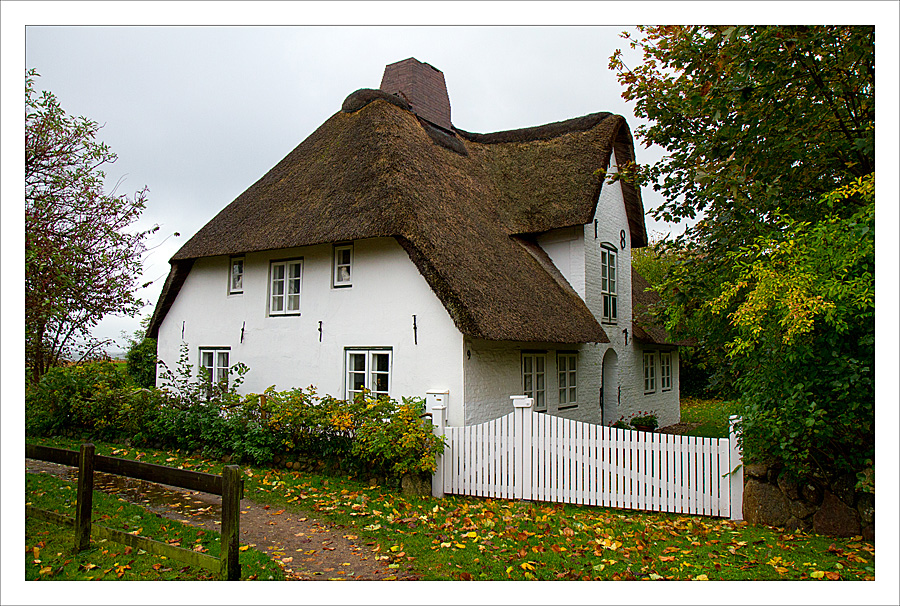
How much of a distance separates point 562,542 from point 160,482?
4.11 meters

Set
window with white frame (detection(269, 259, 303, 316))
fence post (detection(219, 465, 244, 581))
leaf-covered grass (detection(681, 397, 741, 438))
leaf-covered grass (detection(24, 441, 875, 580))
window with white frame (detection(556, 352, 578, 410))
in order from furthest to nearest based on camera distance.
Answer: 1. leaf-covered grass (detection(681, 397, 741, 438))
2. window with white frame (detection(556, 352, 578, 410))
3. window with white frame (detection(269, 259, 303, 316))
4. leaf-covered grass (detection(24, 441, 875, 580))
5. fence post (detection(219, 465, 244, 581))

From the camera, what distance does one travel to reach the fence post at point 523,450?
8633 millimetres

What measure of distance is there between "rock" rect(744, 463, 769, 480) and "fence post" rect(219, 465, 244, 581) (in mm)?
Answer: 5722

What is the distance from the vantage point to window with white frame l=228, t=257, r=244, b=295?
13.5 metres

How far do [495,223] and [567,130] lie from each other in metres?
4.11

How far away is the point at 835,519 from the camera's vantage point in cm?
668

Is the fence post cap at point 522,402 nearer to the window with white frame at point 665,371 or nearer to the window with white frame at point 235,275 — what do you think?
the window with white frame at point 235,275

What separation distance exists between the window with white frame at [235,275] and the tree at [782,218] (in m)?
8.88

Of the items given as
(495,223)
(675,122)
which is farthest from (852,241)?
(495,223)

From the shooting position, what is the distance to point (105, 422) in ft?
40.0

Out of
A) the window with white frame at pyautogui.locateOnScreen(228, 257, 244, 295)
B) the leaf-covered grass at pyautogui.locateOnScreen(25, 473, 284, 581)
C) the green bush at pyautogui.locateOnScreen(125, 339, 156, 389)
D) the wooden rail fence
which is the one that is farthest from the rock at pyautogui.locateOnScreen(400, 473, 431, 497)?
the green bush at pyautogui.locateOnScreen(125, 339, 156, 389)

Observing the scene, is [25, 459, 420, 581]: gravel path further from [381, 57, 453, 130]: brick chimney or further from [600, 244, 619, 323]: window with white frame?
[381, 57, 453, 130]: brick chimney

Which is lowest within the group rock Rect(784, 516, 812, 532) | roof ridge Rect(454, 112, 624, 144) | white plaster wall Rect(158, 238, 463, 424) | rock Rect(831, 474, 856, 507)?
rock Rect(784, 516, 812, 532)

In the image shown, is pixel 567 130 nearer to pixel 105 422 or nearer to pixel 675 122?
pixel 675 122
